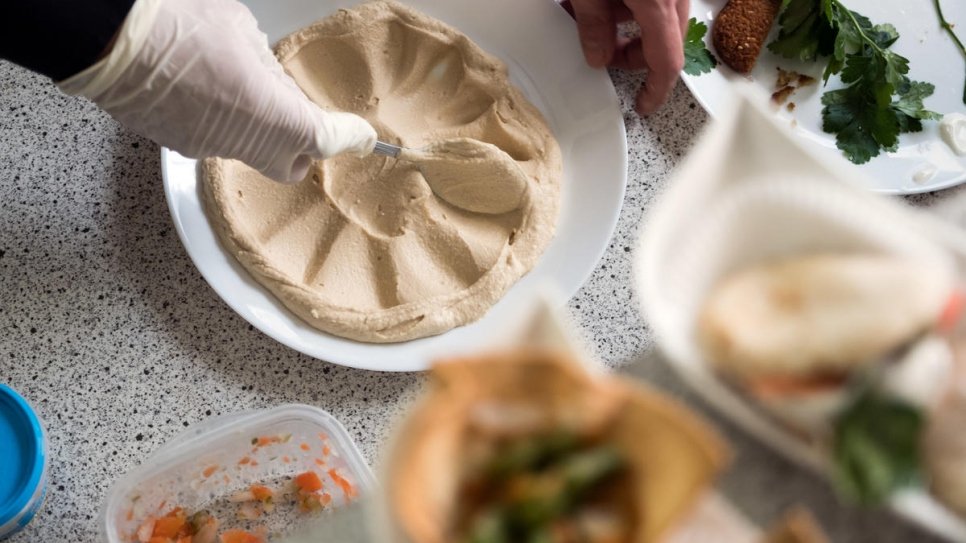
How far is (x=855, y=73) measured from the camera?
43.8 inches

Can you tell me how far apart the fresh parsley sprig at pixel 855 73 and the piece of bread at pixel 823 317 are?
2.86 feet

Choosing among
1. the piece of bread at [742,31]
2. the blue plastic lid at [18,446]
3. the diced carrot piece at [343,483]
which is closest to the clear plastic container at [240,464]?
the diced carrot piece at [343,483]

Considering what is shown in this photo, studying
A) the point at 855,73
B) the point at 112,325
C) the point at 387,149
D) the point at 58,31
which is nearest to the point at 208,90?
the point at 58,31

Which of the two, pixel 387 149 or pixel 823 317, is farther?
pixel 387 149

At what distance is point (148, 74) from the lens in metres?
0.74

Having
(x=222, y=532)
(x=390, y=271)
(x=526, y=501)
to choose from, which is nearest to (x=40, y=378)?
(x=222, y=532)

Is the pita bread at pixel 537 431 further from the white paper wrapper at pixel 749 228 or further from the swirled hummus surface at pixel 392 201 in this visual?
the swirled hummus surface at pixel 392 201

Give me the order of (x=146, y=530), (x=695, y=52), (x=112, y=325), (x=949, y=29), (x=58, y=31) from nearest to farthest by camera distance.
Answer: (x=58, y=31) → (x=146, y=530) → (x=112, y=325) → (x=695, y=52) → (x=949, y=29)

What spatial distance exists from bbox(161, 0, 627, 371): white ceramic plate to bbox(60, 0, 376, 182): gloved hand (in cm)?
13

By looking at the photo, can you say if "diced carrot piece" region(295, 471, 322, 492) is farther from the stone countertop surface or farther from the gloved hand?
the gloved hand

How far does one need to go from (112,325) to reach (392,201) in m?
0.37

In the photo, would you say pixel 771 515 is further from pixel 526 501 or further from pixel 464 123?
pixel 464 123

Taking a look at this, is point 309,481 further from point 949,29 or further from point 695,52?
point 949,29

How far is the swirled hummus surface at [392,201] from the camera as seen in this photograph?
0.95m
